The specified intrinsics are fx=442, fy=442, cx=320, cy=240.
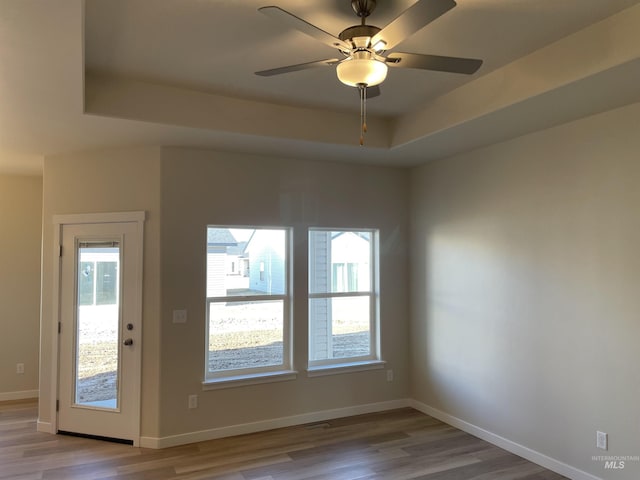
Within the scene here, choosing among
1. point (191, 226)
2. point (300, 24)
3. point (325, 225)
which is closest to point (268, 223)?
point (325, 225)

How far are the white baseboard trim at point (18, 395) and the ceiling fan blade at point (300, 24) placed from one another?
5.29m

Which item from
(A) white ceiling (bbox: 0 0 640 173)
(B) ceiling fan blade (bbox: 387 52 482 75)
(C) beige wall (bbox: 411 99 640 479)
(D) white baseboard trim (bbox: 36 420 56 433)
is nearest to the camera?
(B) ceiling fan blade (bbox: 387 52 482 75)

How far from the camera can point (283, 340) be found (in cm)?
444

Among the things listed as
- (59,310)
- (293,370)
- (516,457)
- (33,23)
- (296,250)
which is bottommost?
(516,457)

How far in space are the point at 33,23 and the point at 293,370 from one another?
136 inches

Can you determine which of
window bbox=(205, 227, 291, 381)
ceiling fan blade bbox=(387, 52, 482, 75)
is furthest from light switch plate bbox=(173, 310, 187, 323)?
ceiling fan blade bbox=(387, 52, 482, 75)

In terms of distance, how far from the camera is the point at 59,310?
4.10 m

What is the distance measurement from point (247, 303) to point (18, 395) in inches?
122

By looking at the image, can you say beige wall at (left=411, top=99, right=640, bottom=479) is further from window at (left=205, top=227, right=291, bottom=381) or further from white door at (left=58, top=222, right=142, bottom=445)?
white door at (left=58, top=222, right=142, bottom=445)

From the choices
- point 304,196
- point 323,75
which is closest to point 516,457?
point 304,196

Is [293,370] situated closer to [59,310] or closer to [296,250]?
[296,250]

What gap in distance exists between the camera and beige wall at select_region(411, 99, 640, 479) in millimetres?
2982

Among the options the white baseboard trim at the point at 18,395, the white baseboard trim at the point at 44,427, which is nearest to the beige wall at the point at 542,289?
the white baseboard trim at the point at 44,427

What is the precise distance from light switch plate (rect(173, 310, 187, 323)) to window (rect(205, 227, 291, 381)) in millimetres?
256
